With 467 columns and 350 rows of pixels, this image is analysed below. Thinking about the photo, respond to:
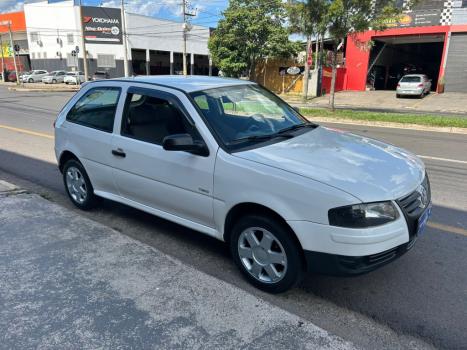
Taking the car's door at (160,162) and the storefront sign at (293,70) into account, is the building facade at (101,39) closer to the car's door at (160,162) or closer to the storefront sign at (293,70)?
the storefront sign at (293,70)

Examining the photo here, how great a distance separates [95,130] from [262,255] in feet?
8.31

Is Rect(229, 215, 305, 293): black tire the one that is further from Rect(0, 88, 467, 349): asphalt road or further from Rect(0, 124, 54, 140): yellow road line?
Rect(0, 124, 54, 140): yellow road line

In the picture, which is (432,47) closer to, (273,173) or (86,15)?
(86,15)

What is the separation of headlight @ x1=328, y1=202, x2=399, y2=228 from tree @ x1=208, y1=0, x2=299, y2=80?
108ft

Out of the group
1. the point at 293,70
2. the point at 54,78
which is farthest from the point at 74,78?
the point at 293,70

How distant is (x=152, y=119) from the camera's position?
3.99m

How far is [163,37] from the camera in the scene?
59.0m

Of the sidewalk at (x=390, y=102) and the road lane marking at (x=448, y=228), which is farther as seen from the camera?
the sidewalk at (x=390, y=102)

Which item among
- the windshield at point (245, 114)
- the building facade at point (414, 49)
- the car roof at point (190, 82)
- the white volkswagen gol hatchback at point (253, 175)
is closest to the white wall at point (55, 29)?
the building facade at point (414, 49)

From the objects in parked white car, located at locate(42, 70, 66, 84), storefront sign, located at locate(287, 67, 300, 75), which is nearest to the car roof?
storefront sign, located at locate(287, 67, 300, 75)

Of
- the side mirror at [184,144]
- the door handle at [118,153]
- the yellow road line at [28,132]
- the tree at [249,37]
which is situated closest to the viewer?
the side mirror at [184,144]

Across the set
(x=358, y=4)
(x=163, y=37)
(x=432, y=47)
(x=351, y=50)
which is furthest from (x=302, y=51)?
(x=163, y=37)

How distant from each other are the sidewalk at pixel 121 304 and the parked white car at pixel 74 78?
44708 millimetres

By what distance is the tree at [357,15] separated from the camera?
15.0 meters
